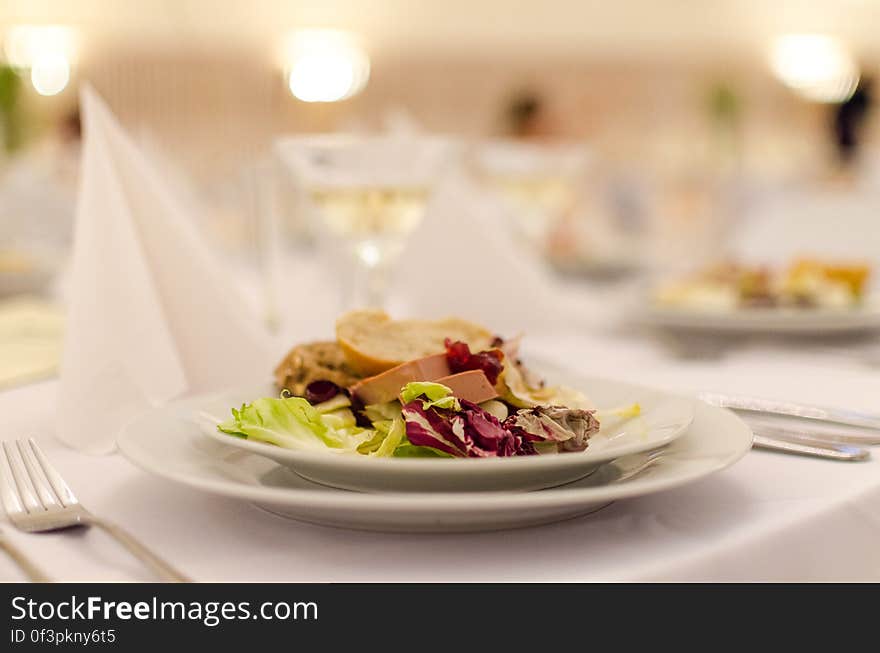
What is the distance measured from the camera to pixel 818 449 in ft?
2.54

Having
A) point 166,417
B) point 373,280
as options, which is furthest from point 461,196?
point 166,417

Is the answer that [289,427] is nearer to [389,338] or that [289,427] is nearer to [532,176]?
[389,338]

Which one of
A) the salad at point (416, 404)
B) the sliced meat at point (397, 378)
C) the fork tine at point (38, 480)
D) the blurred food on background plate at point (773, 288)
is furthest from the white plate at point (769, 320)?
the fork tine at point (38, 480)

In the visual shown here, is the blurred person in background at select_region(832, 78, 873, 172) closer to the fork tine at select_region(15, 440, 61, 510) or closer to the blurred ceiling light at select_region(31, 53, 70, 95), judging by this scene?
the blurred ceiling light at select_region(31, 53, 70, 95)

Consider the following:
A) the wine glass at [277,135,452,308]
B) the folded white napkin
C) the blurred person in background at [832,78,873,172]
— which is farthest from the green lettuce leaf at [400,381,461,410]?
the blurred person in background at [832,78,873,172]

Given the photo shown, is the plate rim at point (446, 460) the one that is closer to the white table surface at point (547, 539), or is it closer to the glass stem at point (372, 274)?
the white table surface at point (547, 539)

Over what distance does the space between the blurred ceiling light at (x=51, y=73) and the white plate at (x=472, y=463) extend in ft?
27.7

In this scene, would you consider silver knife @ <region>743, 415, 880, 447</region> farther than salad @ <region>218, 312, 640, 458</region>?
Yes

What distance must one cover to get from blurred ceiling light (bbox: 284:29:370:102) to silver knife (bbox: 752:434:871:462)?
27.3 ft

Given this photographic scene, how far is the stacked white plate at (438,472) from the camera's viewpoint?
56cm

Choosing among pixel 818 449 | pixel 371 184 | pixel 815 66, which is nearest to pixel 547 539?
pixel 818 449

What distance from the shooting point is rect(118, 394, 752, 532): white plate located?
55 cm

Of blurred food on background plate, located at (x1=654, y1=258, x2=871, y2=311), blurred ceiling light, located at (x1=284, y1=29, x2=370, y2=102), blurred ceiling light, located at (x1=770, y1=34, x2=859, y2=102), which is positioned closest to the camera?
blurred food on background plate, located at (x1=654, y1=258, x2=871, y2=311)

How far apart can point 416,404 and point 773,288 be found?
1.01m
